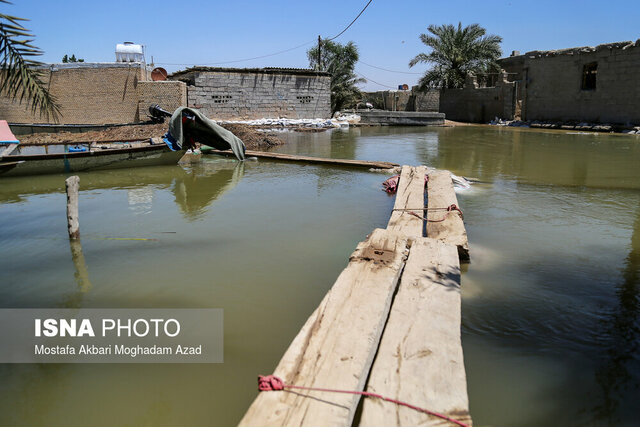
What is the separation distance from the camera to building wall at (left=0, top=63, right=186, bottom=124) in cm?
2081

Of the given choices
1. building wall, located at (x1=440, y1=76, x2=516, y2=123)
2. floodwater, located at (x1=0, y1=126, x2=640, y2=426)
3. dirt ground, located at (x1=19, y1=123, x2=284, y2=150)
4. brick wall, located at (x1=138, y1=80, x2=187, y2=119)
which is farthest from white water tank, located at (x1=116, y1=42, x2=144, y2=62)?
building wall, located at (x1=440, y1=76, x2=516, y2=123)

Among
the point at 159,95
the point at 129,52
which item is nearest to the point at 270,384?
the point at 159,95

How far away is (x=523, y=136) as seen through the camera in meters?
20.9

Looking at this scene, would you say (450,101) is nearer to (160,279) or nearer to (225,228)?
(225,228)

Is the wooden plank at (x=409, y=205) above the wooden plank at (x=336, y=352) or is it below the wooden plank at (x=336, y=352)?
above

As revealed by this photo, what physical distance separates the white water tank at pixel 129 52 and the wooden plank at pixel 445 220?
21.4 m

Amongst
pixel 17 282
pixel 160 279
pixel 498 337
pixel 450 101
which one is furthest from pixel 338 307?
pixel 450 101

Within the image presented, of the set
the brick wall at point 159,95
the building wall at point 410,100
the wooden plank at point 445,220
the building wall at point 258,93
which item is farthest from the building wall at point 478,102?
the wooden plank at point 445,220

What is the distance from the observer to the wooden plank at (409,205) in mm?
5668

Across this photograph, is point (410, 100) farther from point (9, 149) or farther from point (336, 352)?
point (336, 352)

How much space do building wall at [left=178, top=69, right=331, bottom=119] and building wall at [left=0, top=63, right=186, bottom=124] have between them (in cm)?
210

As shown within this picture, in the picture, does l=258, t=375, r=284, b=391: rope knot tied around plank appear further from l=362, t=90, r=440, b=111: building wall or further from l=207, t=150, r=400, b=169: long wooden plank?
l=362, t=90, r=440, b=111: building wall

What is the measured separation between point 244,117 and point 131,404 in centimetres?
2304

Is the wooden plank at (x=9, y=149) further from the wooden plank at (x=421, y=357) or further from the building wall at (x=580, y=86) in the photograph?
the building wall at (x=580, y=86)
